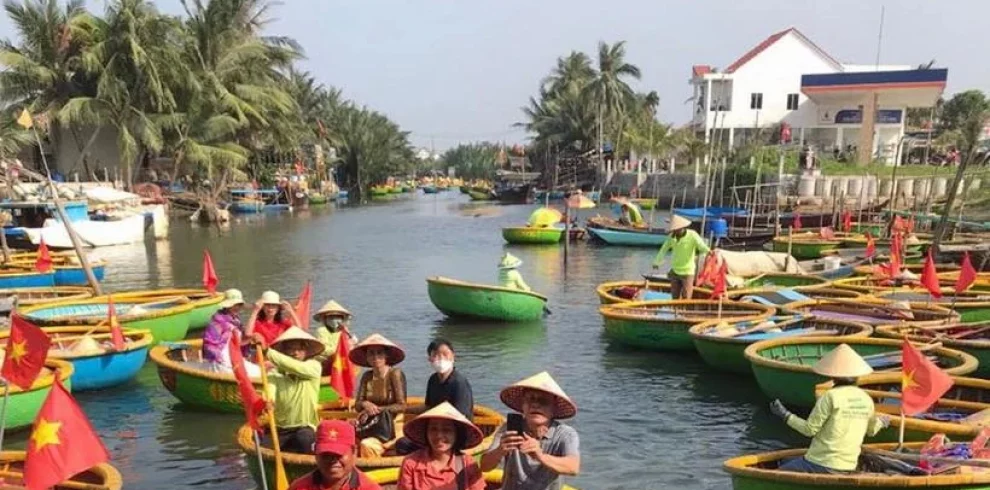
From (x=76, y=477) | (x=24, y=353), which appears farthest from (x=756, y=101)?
(x=76, y=477)

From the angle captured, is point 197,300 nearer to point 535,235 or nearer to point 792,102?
point 535,235

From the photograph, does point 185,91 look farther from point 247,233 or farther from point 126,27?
point 247,233

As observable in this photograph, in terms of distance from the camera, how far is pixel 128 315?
564 inches

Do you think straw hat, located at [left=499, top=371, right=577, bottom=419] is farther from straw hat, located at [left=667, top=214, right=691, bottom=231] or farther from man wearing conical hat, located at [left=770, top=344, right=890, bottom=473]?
straw hat, located at [left=667, top=214, right=691, bottom=231]

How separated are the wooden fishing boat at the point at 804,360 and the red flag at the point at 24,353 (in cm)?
843

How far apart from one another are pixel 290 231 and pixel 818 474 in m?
39.4

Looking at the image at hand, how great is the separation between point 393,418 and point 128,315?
305 inches

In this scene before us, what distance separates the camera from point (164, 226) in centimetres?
3959

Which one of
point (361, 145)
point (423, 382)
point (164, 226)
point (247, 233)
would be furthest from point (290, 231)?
point (361, 145)

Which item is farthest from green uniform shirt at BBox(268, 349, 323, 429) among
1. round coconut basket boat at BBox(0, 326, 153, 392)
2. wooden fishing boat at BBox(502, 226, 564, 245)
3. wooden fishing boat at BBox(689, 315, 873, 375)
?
wooden fishing boat at BBox(502, 226, 564, 245)

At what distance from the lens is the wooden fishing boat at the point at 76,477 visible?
6.96 m

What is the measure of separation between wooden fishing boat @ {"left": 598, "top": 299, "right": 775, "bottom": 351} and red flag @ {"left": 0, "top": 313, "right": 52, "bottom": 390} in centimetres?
962

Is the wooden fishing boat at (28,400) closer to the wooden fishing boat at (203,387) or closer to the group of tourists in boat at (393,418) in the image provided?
the wooden fishing boat at (203,387)

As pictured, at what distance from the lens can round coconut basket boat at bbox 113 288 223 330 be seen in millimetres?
16344
